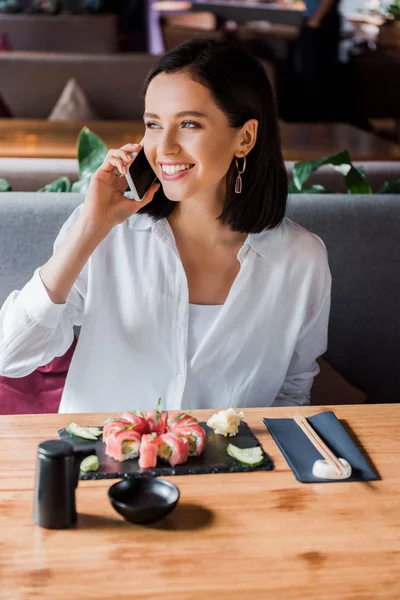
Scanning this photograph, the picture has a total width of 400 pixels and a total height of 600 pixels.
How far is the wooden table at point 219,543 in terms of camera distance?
106 centimetres

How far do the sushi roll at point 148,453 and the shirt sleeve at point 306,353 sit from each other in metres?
0.65

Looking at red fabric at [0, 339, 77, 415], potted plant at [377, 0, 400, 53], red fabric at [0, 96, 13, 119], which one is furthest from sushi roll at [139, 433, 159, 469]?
potted plant at [377, 0, 400, 53]

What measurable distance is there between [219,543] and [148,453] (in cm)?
23

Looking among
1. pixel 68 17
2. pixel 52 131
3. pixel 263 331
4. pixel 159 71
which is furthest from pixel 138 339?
pixel 68 17

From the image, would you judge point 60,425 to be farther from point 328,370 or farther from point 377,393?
point 377,393

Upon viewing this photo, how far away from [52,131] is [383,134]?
3.74 metres

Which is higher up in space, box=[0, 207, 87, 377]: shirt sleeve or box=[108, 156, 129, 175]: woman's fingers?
box=[108, 156, 129, 175]: woman's fingers

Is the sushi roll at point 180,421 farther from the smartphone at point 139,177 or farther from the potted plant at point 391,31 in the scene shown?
the potted plant at point 391,31

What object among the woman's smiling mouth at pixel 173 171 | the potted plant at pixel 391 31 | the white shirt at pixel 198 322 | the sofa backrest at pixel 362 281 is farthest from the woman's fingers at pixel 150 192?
the potted plant at pixel 391 31

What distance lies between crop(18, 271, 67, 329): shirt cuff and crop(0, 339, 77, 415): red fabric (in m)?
0.41

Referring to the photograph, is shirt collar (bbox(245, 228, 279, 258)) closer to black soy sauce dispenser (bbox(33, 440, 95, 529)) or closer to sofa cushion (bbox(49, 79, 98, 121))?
black soy sauce dispenser (bbox(33, 440, 95, 529))

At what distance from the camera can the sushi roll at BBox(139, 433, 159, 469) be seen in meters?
1.35

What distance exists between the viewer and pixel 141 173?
69.9 inches

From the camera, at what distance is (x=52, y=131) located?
4.39 metres
